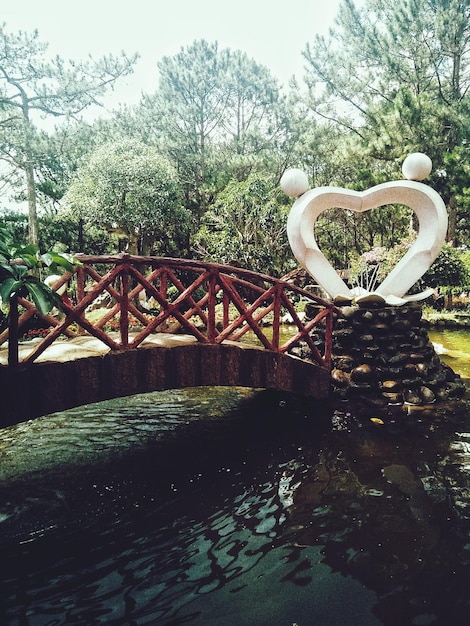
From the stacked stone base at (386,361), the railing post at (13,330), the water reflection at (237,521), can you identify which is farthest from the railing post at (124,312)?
the stacked stone base at (386,361)

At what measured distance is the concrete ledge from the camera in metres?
3.51

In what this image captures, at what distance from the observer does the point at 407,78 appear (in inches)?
623

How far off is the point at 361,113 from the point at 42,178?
13.6m

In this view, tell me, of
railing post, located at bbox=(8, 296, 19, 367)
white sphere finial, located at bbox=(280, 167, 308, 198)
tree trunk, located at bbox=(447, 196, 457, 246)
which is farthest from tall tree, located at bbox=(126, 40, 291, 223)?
railing post, located at bbox=(8, 296, 19, 367)

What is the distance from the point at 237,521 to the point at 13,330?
2199mm

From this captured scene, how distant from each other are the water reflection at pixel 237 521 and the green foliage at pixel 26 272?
1.63m

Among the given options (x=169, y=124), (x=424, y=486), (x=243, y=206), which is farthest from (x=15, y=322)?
(x=169, y=124)

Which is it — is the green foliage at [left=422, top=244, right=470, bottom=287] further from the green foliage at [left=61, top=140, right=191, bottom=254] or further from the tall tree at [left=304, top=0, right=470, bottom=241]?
the green foliage at [left=61, top=140, right=191, bottom=254]

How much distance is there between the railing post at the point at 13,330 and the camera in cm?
331

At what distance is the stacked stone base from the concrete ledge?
399mm

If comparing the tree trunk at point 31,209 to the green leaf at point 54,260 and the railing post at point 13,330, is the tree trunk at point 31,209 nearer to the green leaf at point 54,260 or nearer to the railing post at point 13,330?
the railing post at point 13,330

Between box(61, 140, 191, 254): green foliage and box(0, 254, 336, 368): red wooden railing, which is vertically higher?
box(61, 140, 191, 254): green foliage

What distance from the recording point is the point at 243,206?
48.7ft

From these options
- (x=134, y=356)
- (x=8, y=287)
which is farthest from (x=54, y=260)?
(x=134, y=356)
